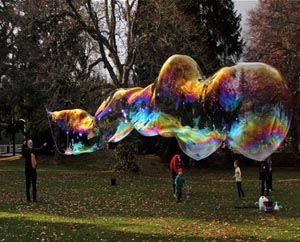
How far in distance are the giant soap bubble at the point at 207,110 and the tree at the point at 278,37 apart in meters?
21.0

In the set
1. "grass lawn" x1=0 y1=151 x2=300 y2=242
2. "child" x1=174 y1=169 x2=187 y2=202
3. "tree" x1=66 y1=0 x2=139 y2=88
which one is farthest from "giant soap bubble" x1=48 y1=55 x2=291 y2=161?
"tree" x1=66 y1=0 x2=139 y2=88

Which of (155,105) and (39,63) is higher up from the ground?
(39,63)

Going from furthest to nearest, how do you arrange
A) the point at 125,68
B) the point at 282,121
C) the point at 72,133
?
the point at 125,68
the point at 72,133
the point at 282,121

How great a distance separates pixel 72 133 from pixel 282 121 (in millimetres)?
7529

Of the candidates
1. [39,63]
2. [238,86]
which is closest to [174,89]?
[238,86]

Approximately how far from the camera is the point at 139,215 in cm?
1409

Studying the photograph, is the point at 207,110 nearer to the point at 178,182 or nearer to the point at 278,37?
the point at 178,182

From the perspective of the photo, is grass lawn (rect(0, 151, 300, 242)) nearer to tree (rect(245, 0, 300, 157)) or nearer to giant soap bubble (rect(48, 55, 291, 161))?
giant soap bubble (rect(48, 55, 291, 161))

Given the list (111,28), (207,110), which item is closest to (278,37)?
(111,28)

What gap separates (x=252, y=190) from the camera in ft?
70.8

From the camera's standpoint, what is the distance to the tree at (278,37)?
1314 inches

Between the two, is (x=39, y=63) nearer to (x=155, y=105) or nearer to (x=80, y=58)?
(x=80, y=58)

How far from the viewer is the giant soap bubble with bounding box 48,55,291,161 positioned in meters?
11.6

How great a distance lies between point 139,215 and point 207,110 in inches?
146
